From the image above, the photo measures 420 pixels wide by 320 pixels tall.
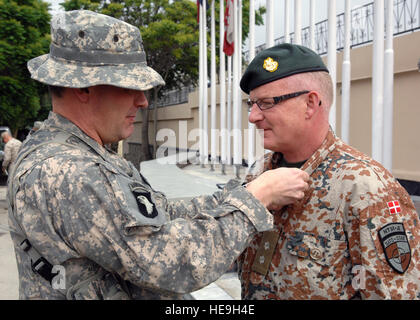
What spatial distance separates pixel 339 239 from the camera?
164 cm

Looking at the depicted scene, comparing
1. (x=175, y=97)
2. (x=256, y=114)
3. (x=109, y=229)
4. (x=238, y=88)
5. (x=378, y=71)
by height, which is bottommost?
(x=109, y=229)

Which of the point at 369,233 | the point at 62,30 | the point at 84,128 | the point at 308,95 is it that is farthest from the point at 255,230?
the point at 62,30

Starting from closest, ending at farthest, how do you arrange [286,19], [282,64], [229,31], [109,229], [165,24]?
[109,229] → [282,64] → [286,19] → [229,31] → [165,24]

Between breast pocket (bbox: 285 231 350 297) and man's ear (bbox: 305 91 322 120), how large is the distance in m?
0.51

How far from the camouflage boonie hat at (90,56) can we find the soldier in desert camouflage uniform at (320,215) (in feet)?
1.85

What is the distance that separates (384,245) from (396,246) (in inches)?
2.4

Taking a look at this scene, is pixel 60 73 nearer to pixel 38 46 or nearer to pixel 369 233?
pixel 369 233

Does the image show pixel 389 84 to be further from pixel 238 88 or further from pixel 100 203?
pixel 238 88

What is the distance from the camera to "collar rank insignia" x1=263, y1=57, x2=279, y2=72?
1762mm

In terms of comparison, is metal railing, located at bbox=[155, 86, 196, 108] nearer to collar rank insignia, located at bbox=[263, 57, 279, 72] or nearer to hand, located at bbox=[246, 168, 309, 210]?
collar rank insignia, located at bbox=[263, 57, 279, 72]

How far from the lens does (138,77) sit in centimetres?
160

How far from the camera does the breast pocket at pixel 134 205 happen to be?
1.33 metres

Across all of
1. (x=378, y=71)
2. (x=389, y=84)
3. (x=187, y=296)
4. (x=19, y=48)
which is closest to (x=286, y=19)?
(x=378, y=71)

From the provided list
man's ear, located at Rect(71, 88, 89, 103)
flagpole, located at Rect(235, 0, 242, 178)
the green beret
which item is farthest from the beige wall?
man's ear, located at Rect(71, 88, 89, 103)
